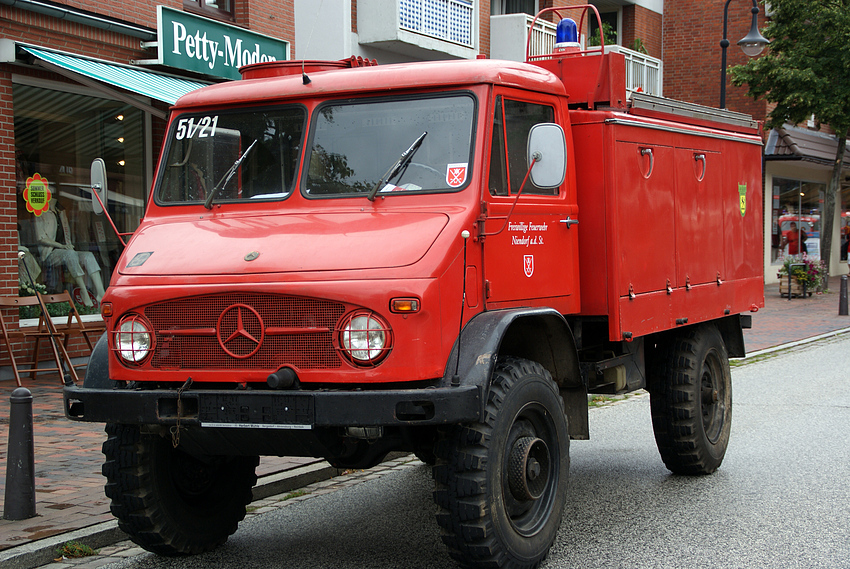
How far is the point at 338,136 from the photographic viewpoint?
5.39 metres

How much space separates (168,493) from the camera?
5359 millimetres

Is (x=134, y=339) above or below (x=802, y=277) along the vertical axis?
above

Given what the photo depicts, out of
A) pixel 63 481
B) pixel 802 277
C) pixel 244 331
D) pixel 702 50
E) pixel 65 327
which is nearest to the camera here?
pixel 244 331

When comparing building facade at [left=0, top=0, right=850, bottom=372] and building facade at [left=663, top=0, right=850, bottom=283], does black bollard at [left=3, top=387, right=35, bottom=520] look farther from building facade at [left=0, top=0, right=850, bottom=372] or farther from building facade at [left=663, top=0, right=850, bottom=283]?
building facade at [left=663, top=0, right=850, bottom=283]

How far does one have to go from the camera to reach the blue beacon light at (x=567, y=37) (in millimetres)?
6809

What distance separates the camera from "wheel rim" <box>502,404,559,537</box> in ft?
16.1

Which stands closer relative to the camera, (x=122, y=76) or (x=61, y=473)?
(x=61, y=473)

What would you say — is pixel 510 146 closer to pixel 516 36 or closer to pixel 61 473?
pixel 61 473

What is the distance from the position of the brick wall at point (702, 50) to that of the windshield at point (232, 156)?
2629 cm

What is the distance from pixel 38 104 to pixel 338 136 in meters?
8.52

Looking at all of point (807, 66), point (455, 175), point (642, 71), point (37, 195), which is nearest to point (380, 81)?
point (455, 175)

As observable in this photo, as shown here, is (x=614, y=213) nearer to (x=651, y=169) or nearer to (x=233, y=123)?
(x=651, y=169)

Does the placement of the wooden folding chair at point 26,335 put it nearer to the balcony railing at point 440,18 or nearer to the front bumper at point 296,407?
the front bumper at point 296,407

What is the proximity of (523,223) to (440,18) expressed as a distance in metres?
14.7
